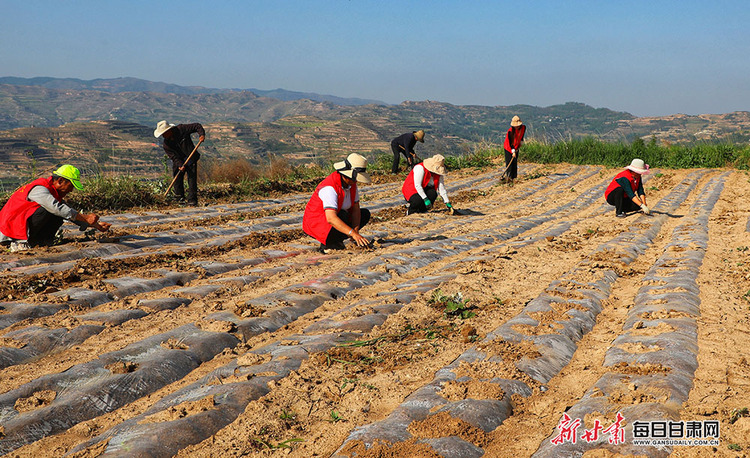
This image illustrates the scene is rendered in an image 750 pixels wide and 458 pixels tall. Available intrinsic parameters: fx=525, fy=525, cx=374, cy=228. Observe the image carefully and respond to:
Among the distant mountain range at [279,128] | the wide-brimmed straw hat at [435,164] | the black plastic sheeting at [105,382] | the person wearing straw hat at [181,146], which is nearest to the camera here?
the black plastic sheeting at [105,382]

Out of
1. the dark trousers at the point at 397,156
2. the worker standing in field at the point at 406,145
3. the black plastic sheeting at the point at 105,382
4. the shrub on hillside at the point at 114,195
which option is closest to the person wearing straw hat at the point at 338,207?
the black plastic sheeting at the point at 105,382

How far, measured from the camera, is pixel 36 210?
5.12m

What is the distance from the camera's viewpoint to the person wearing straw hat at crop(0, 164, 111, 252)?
5.07 meters

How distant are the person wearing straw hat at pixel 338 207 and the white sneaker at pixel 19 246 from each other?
9.12ft

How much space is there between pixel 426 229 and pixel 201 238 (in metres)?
3.05

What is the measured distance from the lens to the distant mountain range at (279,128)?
2416cm

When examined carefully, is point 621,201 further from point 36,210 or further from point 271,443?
point 36,210

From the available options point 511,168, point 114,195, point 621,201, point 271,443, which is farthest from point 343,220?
point 511,168

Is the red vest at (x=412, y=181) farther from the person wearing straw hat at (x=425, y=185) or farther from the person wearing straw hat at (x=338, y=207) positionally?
the person wearing straw hat at (x=338, y=207)

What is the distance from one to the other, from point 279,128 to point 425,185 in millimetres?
58342

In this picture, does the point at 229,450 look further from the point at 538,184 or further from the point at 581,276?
the point at 538,184

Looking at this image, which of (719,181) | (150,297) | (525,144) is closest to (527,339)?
(150,297)

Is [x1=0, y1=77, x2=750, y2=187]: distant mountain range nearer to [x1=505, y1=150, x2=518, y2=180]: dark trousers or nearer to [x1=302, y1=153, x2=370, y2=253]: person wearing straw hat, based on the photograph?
[x1=505, y1=150, x2=518, y2=180]: dark trousers

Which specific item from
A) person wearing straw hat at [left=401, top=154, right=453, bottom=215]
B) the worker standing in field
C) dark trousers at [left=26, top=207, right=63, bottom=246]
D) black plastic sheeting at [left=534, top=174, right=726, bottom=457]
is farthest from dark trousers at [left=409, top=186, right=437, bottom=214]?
the worker standing in field
